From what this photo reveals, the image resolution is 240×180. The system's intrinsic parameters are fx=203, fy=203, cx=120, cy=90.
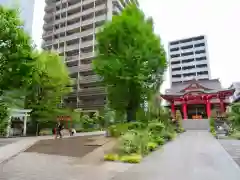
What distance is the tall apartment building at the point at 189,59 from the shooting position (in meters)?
67.0

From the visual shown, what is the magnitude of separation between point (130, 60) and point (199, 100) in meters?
23.4

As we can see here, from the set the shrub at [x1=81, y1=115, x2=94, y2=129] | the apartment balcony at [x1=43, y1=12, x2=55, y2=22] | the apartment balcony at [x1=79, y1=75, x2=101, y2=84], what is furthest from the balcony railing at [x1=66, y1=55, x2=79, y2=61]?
the shrub at [x1=81, y1=115, x2=94, y2=129]

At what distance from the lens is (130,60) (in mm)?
14008

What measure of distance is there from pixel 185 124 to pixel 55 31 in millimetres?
35460

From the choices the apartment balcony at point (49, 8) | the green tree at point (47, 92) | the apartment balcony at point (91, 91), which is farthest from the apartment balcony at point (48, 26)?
the green tree at point (47, 92)

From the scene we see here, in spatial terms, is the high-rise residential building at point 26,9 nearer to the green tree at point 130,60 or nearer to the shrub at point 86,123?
the green tree at point 130,60

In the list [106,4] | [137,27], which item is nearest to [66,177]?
[137,27]

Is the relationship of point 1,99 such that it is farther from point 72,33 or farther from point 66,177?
point 72,33

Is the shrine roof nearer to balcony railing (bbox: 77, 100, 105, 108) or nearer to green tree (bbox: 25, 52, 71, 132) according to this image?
balcony railing (bbox: 77, 100, 105, 108)

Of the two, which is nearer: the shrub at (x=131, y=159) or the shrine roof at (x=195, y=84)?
the shrub at (x=131, y=159)

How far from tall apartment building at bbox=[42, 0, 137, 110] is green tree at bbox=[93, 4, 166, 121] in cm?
2247

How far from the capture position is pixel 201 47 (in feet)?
226

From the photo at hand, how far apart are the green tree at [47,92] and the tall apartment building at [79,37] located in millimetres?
15111

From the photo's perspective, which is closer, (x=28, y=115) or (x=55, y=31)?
(x=28, y=115)
